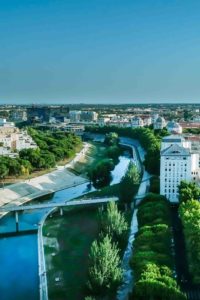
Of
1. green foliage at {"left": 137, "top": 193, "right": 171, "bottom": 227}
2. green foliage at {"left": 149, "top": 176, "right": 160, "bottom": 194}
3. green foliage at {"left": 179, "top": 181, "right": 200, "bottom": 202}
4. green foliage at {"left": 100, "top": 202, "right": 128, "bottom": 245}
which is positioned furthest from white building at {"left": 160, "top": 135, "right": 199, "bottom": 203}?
green foliage at {"left": 100, "top": 202, "right": 128, "bottom": 245}

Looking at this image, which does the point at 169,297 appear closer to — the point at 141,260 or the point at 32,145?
the point at 141,260

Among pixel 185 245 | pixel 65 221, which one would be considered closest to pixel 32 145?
pixel 65 221

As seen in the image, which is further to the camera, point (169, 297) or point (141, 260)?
point (141, 260)

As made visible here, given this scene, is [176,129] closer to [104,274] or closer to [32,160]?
[32,160]

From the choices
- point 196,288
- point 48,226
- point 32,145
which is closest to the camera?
point 196,288

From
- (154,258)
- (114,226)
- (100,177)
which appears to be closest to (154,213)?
(114,226)

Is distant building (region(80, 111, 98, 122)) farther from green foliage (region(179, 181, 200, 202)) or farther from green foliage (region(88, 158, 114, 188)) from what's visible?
green foliage (region(179, 181, 200, 202))

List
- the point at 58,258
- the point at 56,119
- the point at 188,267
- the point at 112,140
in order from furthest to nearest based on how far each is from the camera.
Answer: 1. the point at 56,119
2. the point at 112,140
3. the point at 58,258
4. the point at 188,267
